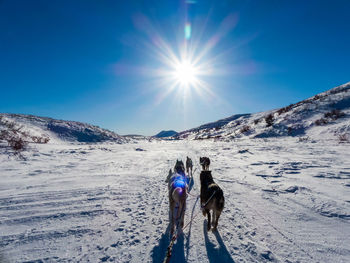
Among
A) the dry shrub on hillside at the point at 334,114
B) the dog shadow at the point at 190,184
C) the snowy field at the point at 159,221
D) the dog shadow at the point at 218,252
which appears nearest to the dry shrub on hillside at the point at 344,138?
the dry shrub on hillside at the point at 334,114

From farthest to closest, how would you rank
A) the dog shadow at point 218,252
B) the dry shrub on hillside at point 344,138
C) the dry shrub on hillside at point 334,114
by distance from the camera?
the dry shrub on hillside at point 334,114 < the dry shrub on hillside at point 344,138 < the dog shadow at point 218,252

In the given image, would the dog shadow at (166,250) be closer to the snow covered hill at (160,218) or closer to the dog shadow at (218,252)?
the snow covered hill at (160,218)

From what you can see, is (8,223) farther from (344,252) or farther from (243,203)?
(344,252)

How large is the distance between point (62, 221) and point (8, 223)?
3.72 feet

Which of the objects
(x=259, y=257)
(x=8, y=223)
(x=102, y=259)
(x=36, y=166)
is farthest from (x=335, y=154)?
(x=36, y=166)

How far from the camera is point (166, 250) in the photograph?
3.07m

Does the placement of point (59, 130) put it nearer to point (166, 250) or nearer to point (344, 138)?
point (166, 250)

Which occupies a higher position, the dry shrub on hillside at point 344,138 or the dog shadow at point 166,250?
the dry shrub on hillside at point 344,138

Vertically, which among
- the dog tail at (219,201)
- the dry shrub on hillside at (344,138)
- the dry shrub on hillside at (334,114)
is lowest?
the dog tail at (219,201)

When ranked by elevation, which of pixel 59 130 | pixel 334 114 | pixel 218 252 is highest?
pixel 59 130

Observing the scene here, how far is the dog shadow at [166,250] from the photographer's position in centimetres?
286

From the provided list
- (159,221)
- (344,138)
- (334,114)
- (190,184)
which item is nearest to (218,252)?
(159,221)

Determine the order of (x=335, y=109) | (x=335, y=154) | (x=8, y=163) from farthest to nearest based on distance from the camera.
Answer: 1. (x=335, y=109)
2. (x=335, y=154)
3. (x=8, y=163)

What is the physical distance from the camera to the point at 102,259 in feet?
9.23
